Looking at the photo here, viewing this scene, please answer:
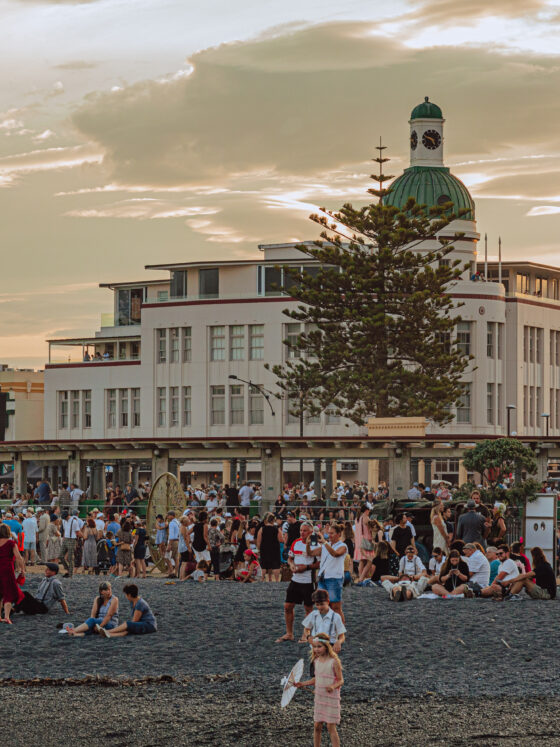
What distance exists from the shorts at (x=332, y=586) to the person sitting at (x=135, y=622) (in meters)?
3.02

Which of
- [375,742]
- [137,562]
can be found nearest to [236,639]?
[375,742]

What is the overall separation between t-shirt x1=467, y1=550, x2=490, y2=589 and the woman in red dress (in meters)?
7.43

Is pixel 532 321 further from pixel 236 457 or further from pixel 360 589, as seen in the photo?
pixel 360 589

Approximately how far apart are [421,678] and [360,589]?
308 inches

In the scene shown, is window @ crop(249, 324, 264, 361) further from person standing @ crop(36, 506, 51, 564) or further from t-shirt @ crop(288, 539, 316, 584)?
t-shirt @ crop(288, 539, 316, 584)

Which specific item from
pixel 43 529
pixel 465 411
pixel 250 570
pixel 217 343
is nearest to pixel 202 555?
pixel 250 570

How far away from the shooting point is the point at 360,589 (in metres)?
25.3

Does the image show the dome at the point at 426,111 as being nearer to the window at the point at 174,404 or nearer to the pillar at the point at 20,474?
the window at the point at 174,404

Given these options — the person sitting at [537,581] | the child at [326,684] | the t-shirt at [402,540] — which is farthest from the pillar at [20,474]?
the child at [326,684]

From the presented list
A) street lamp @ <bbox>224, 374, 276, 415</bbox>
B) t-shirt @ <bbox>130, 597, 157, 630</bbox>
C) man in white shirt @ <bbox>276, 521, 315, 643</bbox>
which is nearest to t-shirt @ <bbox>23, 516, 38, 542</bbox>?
t-shirt @ <bbox>130, 597, 157, 630</bbox>

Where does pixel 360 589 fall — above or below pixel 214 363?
below

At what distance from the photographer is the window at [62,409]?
268ft

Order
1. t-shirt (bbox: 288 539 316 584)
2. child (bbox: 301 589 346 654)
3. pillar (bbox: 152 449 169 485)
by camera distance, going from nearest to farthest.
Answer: child (bbox: 301 589 346 654)
t-shirt (bbox: 288 539 316 584)
pillar (bbox: 152 449 169 485)

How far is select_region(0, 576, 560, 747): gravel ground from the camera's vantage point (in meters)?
14.6
